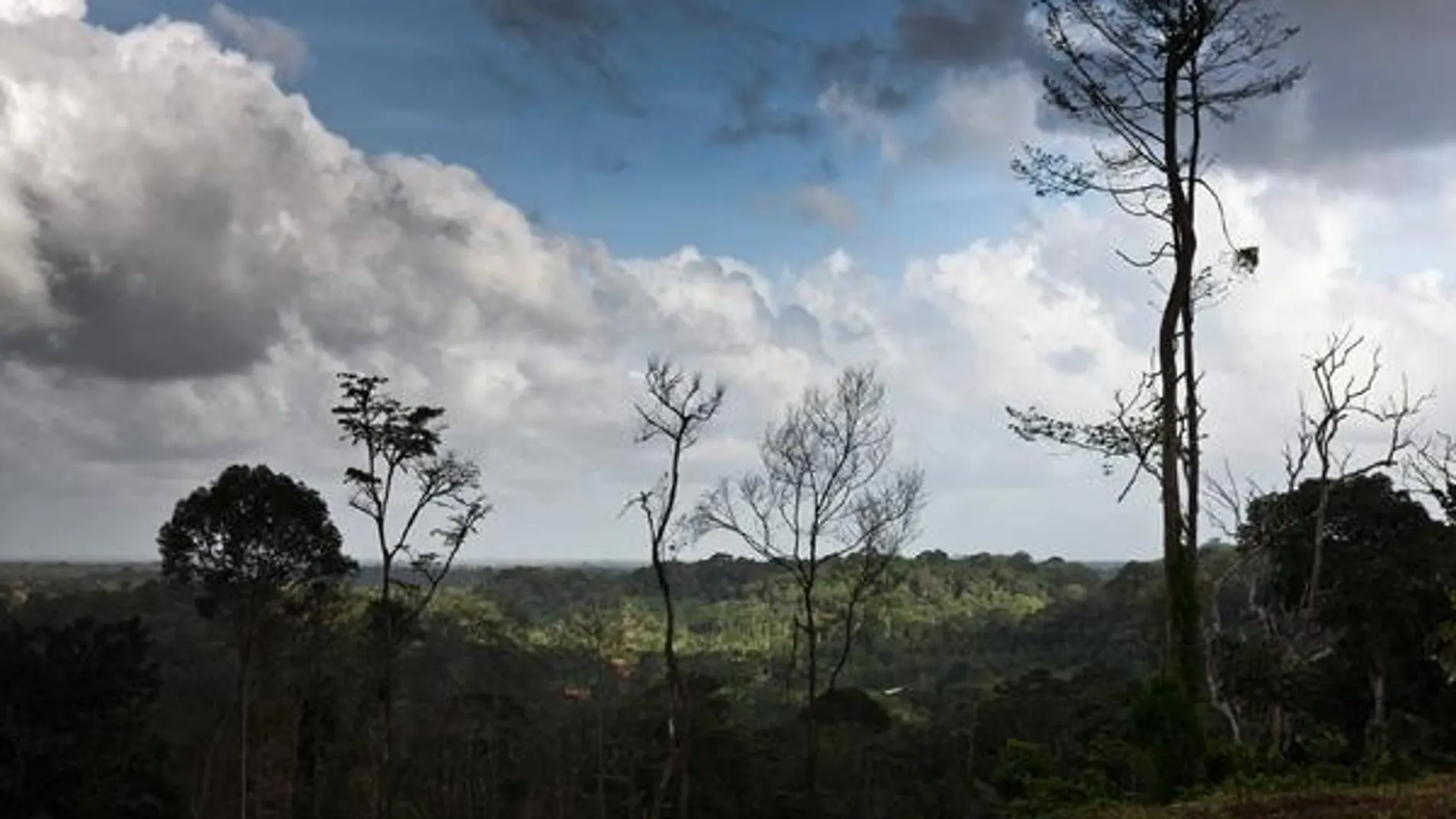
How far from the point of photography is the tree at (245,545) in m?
30.8

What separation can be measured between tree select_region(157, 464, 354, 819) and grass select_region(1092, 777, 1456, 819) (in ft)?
80.0

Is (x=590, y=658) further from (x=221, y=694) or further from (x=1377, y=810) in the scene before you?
(x=1377, y=810)

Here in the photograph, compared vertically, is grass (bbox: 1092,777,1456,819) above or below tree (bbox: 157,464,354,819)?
below

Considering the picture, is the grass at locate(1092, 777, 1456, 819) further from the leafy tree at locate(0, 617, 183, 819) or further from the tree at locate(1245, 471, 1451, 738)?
the leafy tree at locate(0, 617, 183, 819)

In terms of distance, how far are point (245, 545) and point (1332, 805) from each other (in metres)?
27.1

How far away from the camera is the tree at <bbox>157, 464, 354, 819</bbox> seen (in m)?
30.8

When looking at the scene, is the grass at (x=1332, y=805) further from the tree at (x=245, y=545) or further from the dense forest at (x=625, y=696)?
the tree at (x=245, y=545)

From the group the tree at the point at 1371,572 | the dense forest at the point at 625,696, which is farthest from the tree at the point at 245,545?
the tree at the point at 1371,572

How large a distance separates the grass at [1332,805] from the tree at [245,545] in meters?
24.4

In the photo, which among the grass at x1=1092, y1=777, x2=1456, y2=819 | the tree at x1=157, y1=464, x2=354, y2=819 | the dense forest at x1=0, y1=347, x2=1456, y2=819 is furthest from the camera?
the tree at x1=157, y1=464, x2=354, y2=819

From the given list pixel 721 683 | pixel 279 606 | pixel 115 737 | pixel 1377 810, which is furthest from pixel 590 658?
pixel 1377 810

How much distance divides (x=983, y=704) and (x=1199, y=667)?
41530 mm

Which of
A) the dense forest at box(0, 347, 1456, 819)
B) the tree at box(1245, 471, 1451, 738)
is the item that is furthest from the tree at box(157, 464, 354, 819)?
the tree at box(1245, 471, 1451, 738)

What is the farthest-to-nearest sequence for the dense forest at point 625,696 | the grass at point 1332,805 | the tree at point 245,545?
the tree at point 245,545
the dense forest at point 625,696
the grass at point 1332,805
